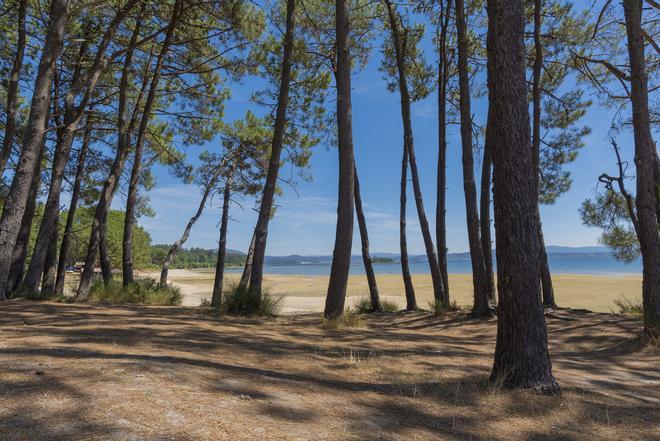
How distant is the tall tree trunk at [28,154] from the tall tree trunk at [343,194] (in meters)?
4.66

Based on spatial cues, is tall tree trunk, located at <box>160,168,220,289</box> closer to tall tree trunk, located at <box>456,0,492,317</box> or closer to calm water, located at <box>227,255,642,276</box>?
tall tree trunk, located at <box>456,0,492,317</box>

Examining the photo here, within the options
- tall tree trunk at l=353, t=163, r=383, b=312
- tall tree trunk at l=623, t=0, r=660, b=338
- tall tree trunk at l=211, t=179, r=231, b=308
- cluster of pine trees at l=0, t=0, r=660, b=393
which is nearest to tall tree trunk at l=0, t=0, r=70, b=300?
cluster of pine trees at l=0, t=0, r=660, b=393

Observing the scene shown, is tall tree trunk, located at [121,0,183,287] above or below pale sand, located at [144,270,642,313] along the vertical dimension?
above

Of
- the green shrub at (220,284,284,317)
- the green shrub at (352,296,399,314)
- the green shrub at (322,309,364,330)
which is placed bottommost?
the green shrub at (352,296,399,314)

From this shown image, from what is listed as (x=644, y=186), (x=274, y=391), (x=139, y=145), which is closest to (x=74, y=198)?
(x=139, y=145)

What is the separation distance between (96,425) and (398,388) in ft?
6.67

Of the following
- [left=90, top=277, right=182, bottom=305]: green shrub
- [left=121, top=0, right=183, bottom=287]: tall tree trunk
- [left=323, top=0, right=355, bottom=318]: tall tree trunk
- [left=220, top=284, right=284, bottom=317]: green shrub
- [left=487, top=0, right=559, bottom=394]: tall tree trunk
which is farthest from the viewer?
[left=121, top=0, right=183, bottom=287]: tall tree trunk

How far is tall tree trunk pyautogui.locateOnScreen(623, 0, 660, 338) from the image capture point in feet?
18.5

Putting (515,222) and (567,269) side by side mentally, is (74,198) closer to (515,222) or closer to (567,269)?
(515,222)

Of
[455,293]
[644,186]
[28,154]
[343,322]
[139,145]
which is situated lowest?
[455,293]

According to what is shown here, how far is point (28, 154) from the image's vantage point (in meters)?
6.43

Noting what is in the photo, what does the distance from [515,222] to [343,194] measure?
4.01 metres

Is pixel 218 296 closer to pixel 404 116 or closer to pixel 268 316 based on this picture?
pixel 268 316

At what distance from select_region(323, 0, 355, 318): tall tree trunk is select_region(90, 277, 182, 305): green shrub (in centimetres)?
472
